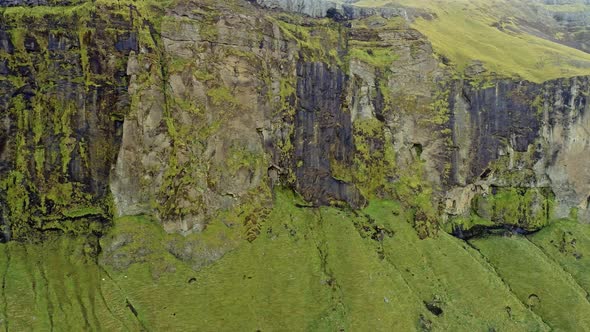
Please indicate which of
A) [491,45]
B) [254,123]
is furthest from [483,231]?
[254,123]

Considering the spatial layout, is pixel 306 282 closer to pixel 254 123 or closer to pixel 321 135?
pixel 254 123

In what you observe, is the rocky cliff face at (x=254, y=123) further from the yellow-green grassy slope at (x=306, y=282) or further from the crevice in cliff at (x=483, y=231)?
the yellow-green grassy slope at (x=306, y=282)

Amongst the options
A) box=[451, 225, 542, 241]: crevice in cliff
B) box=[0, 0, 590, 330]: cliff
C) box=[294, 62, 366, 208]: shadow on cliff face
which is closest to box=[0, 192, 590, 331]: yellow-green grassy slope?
box=[0, 0, 590, 330]: cliff

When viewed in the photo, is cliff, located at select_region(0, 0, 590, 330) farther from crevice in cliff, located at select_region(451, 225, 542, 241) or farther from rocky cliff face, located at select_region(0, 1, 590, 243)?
crevice in cliff, located at select_region(451, 225, 542, 241)

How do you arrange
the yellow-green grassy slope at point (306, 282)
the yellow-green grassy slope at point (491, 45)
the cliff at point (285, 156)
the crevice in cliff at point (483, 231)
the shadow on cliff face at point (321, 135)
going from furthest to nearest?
the yellow-green grassy slope at point (491, 45) → the crevice in cliff at point (483, 231) → the shadow on cliff face at point (321, 135) → the cliff at point (285, 156) → the yellow-green grassy slope at point (306, 282)

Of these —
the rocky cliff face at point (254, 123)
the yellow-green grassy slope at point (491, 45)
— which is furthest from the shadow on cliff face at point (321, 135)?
the yellow-green grassy slope at point (491, 45)

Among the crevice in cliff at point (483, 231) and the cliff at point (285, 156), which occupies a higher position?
the cliff at point (285, 156)
